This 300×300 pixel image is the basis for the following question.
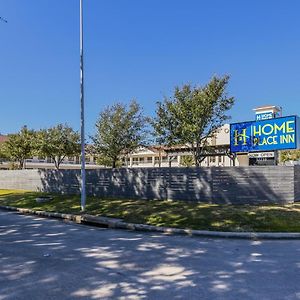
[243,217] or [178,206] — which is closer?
[243,217]

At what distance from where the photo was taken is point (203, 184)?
1723 centimetres

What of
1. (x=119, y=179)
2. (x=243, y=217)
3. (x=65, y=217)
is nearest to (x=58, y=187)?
(x=119, y=179)

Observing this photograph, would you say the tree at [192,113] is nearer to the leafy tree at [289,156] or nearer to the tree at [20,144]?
the tree at [20,144]

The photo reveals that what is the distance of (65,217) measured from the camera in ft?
52.2

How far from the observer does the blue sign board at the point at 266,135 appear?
1717cm

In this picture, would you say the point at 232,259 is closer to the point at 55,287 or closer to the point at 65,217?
the point at 55,287

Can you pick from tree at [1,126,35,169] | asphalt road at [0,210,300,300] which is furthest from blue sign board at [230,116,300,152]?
tree at [1,126,35,169]

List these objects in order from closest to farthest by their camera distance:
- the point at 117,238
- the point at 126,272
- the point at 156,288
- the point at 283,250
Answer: the point at 156,288 < the point at 126,272 < the point at 283,250 < the point at 117,238

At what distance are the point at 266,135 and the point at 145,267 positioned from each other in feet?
42.3

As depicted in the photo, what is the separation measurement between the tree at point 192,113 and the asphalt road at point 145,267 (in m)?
10.7

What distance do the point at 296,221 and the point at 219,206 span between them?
12.5 feet

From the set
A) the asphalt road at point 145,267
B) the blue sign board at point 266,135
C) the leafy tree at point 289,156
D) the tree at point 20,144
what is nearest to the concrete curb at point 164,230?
the asphalt road at point 145,267

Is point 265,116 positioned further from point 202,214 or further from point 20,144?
point 20,144

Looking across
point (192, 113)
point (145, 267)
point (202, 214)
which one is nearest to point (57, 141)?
point (192, 113)
